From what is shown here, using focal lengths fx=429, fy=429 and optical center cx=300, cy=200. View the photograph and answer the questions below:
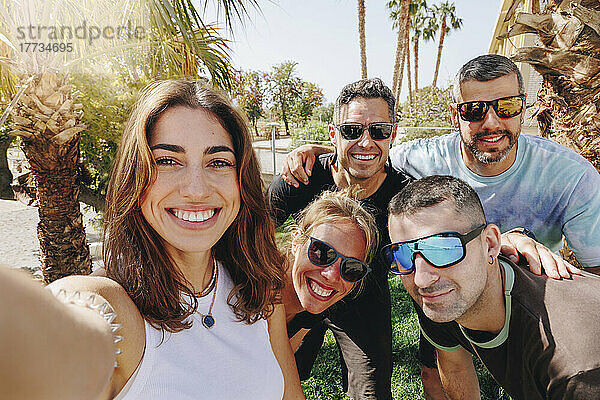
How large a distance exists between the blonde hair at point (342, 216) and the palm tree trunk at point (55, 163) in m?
3.65

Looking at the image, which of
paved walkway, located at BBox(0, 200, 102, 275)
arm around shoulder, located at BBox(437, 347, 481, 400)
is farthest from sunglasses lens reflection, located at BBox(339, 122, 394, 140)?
paved walkway, located at BBox(0, 200, 102, 275)

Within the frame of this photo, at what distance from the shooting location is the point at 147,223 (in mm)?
1747

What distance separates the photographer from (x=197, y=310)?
181cm

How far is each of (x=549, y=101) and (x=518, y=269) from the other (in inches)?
108

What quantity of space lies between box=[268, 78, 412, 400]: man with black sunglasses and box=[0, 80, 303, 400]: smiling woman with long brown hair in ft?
4.43

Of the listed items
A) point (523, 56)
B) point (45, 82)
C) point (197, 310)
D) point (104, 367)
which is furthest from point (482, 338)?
point (45, 82)

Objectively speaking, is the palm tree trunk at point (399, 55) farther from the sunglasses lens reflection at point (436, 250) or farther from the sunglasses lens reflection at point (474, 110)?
the sunglasses lens reflection at point (436, 250)

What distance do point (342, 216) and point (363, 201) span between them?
400 millimetres

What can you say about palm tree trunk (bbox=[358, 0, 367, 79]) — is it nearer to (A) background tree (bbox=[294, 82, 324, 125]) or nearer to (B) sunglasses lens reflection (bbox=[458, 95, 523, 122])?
(A) background tree (bbox=[294, 82, 324, 125])

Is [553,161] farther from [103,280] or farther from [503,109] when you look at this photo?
[103,280]

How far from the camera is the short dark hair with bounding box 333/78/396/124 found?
128 inches

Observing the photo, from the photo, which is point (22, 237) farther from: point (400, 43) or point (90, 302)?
point (400, 43)

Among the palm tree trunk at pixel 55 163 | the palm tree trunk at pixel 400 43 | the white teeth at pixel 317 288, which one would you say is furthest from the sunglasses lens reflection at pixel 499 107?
the palm tree trunk at pixel 400 43

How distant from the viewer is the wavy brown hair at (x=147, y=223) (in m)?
1.63
